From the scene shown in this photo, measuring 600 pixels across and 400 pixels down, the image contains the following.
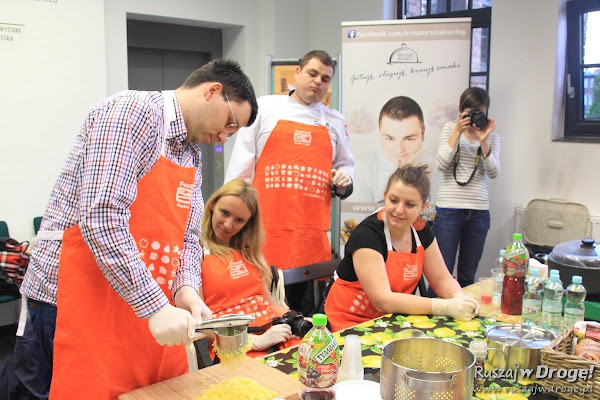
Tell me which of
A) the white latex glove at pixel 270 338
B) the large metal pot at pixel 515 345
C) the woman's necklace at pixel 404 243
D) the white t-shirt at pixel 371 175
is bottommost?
the white latex glove at pixel 270 338

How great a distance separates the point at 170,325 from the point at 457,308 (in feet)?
3.79

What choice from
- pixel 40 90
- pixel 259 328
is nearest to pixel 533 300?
pixel 259 328

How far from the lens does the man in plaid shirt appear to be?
126cm

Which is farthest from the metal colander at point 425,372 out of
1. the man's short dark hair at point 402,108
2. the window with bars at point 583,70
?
the window with bars at point 583,70

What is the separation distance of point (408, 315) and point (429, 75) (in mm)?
2482

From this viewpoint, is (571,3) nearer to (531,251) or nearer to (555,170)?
(555,170)

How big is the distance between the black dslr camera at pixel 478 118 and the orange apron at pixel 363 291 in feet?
5.45

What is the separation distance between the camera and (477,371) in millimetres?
1506

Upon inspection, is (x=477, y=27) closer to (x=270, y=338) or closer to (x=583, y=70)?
(x=583, y=70)

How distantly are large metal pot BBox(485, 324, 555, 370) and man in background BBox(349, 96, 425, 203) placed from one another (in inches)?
96.5

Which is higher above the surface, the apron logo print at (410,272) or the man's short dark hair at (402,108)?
the man's short dark hair at (402,108)

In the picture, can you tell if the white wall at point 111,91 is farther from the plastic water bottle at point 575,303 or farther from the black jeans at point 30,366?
the black jeans at point 30,366

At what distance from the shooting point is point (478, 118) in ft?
11.9

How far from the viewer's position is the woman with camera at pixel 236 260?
2.29m
